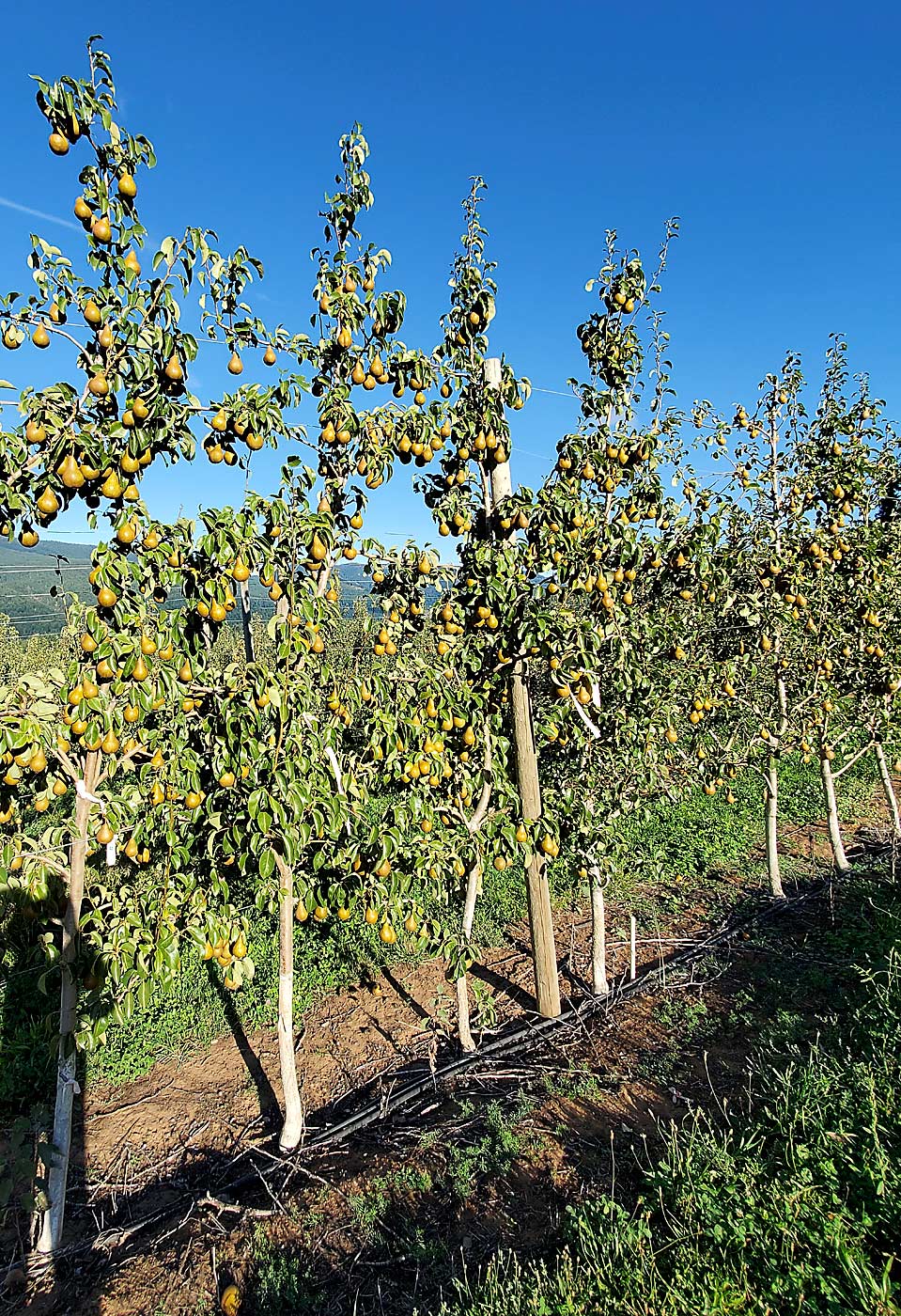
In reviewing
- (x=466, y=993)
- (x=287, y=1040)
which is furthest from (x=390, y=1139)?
(x=466, y=993)

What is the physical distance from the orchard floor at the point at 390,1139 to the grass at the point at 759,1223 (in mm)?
297

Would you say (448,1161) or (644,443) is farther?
(644,443)

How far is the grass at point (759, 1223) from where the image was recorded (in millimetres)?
2109

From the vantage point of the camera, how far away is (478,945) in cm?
575

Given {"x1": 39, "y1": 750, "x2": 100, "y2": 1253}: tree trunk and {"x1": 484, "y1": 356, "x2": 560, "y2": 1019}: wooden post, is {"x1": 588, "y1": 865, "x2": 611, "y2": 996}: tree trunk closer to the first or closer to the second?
{"x1": 484, "y1": 356, "x2": 560, "y2": 1019}: wooden post

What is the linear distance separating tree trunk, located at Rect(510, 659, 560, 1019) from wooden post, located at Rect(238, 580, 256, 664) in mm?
1757

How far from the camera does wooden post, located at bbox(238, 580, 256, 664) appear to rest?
9.75 feet

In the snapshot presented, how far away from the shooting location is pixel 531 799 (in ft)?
14.6

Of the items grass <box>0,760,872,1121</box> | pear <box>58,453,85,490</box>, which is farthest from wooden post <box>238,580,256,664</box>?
grass <box>0,760,872,1121</box>

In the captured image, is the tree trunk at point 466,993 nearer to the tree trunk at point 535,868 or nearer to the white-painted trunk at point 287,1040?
the tree trunk at point 535,868

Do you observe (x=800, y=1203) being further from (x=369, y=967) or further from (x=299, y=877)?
(x=369, y=967)

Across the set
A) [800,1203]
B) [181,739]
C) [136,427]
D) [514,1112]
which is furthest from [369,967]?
[136,427]

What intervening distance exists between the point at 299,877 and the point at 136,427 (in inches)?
91.9

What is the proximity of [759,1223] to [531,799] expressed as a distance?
2.39 m
